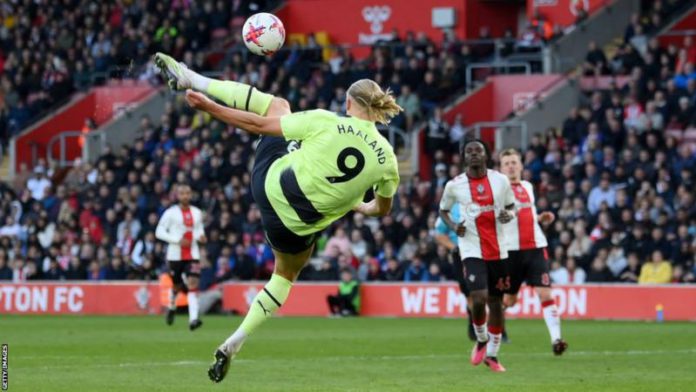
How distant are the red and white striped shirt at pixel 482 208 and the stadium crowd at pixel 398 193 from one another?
1088 centimetres

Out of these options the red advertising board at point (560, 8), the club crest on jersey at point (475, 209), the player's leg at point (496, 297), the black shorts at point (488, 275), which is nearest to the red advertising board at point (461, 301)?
the black shorts at point (488, 275)

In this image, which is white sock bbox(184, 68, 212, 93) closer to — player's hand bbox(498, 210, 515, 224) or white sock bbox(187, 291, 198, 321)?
player's hand bbox(498, 210, 515, 224)

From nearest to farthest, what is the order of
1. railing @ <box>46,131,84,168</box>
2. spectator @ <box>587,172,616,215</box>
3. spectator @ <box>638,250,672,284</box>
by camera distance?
spectator @ <box>638,250,672,284</box>, spectator @ <box>587,172,616,215</box>, railing @ <box>46,131,84,168</box>

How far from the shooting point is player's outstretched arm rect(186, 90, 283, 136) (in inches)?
445

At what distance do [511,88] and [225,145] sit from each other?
645 cm

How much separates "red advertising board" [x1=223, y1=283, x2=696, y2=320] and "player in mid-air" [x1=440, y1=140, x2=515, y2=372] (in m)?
10.0

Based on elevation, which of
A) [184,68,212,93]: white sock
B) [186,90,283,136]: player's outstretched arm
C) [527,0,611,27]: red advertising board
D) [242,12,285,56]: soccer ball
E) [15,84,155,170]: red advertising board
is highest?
[527,0,611,27]: red advertising board

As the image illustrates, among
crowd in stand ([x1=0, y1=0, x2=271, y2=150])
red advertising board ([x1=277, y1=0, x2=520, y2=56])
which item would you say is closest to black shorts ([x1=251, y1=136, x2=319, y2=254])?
red advertising board ([x1=277, y1=0, x2=520, y2=56])

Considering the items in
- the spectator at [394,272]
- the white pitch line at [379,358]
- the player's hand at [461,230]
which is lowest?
the white pitch line at [379,358]

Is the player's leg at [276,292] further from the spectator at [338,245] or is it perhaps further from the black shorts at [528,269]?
the spectator at [338,245]

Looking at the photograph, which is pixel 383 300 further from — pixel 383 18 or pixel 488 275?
pixel 383 18

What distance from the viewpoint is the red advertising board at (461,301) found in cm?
2541

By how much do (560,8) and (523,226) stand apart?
21180mm

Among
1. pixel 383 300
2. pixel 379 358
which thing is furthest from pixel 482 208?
pixel 383 300
